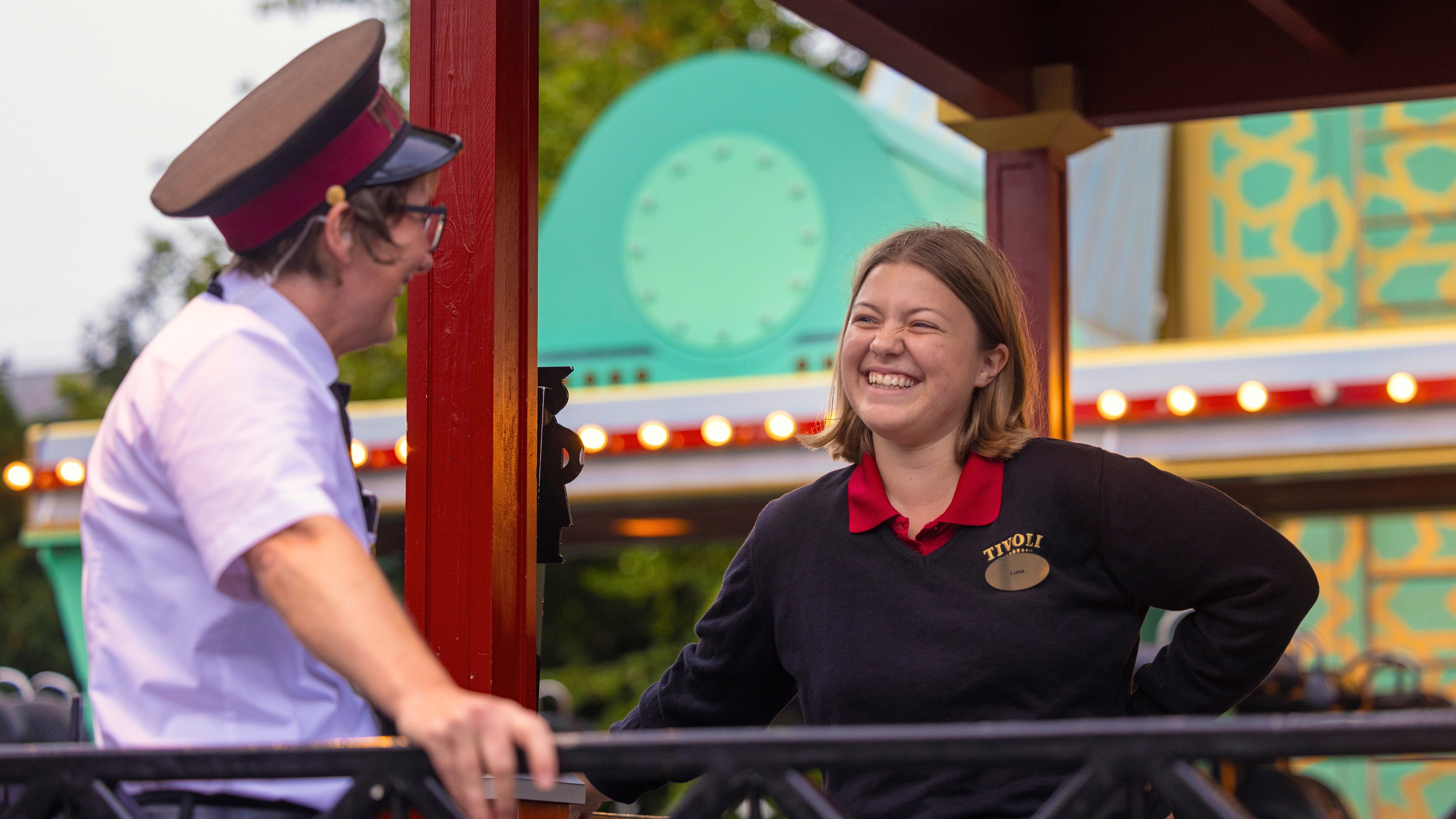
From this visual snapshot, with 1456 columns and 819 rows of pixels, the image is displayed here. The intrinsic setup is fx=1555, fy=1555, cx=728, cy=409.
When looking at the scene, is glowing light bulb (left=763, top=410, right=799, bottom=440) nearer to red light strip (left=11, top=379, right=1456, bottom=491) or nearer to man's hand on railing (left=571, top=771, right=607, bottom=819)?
red light strip (left=11, top=379, right=1456, bottom=491)

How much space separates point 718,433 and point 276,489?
6.26 metres

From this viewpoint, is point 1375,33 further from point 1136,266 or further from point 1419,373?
point 1136,266

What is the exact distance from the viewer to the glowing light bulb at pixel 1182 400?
7.12m

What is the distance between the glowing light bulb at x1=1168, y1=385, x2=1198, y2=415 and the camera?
23.4 ft

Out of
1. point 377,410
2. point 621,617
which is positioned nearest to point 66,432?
point 377,410

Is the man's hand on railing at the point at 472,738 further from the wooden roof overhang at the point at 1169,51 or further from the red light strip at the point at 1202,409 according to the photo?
the red light strip at the point at 1202,409

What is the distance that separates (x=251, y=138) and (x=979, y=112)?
9.30ft

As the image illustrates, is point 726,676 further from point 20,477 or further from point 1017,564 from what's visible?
point 20,477

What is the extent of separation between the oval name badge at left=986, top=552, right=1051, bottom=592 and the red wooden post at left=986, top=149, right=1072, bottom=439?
76.6 inches

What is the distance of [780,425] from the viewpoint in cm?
757

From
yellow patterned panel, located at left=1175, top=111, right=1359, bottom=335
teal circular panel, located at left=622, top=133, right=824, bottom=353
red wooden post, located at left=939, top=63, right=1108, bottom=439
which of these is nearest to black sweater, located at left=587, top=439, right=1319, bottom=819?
red wooden post, located at left=939, top=63, right=1108, bottom=439

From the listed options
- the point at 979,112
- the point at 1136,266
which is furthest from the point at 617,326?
the point at 979,112

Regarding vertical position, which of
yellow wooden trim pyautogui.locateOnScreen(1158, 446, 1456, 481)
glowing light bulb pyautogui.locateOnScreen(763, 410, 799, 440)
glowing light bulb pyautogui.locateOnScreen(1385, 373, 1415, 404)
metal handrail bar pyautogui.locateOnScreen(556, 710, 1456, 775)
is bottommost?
metal handrail bar pyautogui.locateOnScreen(556, 710, 1456, 775)

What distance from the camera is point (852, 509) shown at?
2449 mm
